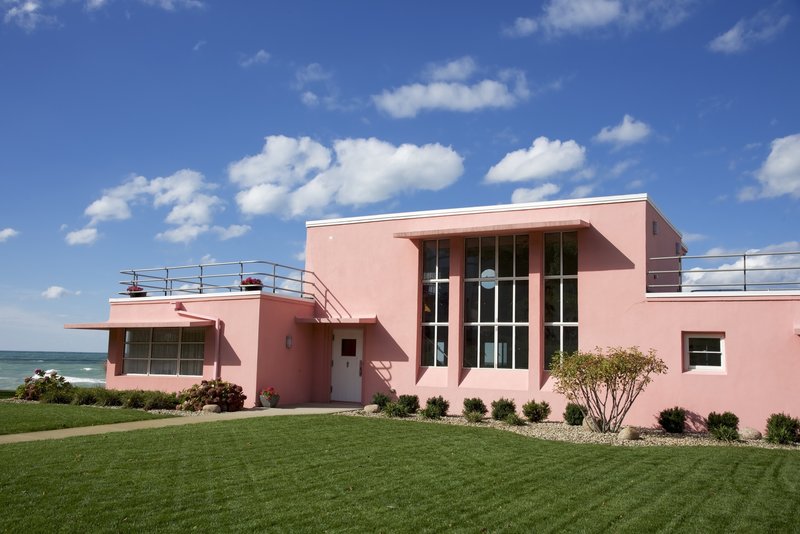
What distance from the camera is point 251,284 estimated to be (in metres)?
19.4

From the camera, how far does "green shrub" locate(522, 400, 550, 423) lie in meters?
15.8

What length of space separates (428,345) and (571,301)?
4.25 meters

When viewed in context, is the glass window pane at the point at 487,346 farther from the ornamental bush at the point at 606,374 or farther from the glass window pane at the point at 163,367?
the glass window pane at the point at 163,367

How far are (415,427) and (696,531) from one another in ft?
26.2

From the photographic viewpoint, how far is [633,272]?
53.9 ft

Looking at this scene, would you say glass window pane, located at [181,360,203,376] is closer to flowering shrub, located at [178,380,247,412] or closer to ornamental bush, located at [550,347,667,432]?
flowering shrub, located at [178,380,247,412]

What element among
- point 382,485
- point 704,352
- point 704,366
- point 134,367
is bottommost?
point 382,485

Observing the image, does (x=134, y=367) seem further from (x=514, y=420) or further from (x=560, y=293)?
(x=560, y=293)

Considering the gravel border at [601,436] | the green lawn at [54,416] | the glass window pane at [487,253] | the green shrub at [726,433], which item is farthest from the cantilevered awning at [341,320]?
the green shrub at [726,433]

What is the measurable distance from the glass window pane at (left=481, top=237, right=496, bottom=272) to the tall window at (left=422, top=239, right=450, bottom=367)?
1.04 metres

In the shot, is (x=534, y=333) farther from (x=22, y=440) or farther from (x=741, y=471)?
(x=22, y=440)

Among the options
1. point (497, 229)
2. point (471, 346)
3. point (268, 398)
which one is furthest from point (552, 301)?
point (268, 398)

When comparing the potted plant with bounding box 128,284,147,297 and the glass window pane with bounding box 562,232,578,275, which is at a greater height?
the glass window pane with bounding box 562,232,578,275

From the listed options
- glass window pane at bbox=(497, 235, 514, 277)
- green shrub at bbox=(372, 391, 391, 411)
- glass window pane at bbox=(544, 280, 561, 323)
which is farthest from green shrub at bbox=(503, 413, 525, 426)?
glass window pane at bbox=(497, 235, 514, 277)
